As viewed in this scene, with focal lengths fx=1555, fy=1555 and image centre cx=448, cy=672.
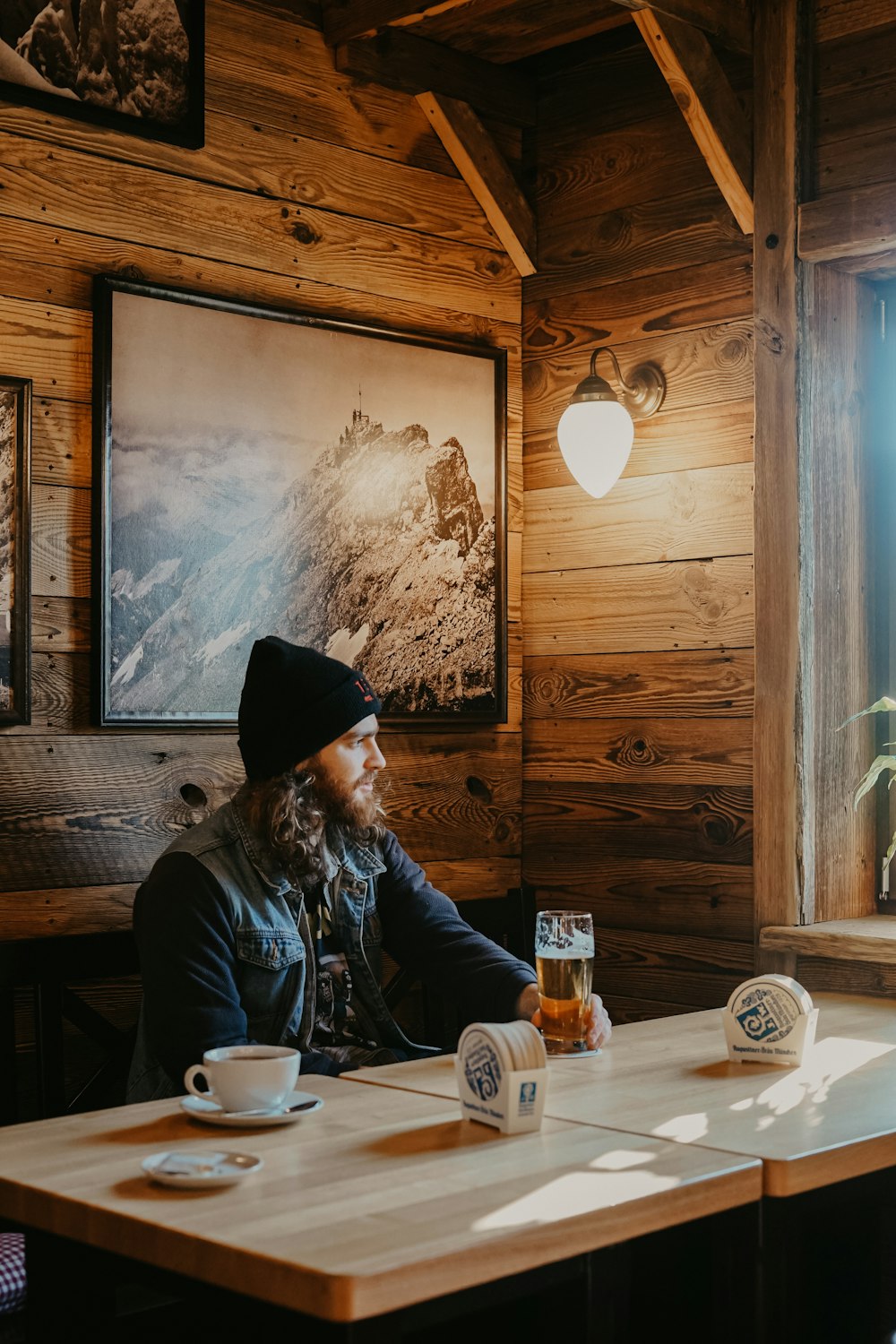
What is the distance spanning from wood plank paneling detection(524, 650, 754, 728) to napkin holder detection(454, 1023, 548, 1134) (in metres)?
1.70

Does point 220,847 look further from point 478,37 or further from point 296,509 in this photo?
point 478,37

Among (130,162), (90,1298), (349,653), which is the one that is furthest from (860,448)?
(90,1298)

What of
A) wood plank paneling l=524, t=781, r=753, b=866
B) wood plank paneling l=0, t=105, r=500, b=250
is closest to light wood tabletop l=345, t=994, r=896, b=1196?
wood plank paneling l=524, t=781, r=753, b=866

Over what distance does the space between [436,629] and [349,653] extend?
10.0 inches

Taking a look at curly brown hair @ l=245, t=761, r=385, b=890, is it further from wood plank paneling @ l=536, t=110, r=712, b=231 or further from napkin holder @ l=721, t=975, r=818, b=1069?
wood plank paneling @ l=536, t=110, r=712, b=231

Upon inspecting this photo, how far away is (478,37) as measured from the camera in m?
3.45

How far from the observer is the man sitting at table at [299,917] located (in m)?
2.28

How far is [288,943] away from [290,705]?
395mm

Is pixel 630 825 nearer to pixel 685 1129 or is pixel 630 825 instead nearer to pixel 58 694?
pixel 58 694

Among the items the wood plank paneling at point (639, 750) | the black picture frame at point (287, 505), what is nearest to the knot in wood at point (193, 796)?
the black picture frame at point (287, 505)

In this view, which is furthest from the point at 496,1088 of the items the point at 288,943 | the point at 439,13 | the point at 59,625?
the point at 439,13

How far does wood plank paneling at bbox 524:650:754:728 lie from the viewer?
3320 millimetres

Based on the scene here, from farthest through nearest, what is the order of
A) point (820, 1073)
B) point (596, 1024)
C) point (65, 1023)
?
point (65, 1023) → point (596, 1024) → point (820, 1073)

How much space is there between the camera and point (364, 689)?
104 inches
